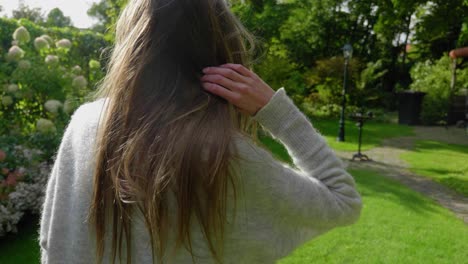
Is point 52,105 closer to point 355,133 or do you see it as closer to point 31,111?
point 31,111

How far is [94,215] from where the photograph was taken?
970 millimetres

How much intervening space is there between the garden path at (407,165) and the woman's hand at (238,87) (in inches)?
211

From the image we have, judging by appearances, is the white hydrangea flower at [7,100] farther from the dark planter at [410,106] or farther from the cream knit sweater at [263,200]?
the dark planter at [410,106]

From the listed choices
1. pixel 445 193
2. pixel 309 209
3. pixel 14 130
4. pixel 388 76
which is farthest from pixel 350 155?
pixel 388 76

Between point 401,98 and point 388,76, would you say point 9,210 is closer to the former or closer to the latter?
point 401,98

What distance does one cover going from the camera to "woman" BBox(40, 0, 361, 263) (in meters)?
0.88

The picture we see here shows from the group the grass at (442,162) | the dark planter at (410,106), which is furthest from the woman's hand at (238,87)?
the dark planter at (410,106)

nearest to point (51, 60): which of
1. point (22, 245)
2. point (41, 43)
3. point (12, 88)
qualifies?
point (41, 43)

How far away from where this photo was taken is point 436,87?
57.9 feet

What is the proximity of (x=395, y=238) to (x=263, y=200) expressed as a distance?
4.04 meters

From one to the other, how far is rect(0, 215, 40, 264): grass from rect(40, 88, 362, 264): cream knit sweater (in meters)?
2.95

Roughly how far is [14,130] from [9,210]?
145cm

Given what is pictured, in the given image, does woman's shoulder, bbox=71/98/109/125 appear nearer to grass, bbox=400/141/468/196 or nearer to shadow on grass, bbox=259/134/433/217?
shadow on grass, bbox=259/134/433/217

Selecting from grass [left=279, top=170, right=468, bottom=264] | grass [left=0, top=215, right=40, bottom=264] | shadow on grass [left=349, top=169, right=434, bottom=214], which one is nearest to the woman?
grass [left=279, top=170, right=468, bottom=264]
